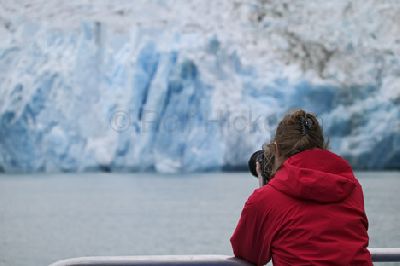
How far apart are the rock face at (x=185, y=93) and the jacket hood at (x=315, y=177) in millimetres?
13013

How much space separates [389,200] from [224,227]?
476 centimetres

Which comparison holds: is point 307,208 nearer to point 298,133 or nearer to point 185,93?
point 298,133

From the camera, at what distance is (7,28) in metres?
17.7

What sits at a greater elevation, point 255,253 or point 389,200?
point 255,253

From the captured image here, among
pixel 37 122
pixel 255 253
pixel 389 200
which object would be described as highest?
pixel 255 253

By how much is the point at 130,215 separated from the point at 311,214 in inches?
512

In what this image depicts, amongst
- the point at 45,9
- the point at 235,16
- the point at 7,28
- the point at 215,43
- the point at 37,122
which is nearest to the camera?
the point at 37,122

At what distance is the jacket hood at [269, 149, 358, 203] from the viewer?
0.81 m

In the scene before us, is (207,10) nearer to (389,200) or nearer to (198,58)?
(198,58)

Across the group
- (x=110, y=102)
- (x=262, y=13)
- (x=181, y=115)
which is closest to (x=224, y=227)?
(x=181, y=115)

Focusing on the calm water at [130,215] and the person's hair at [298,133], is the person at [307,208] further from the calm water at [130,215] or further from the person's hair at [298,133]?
the calm water at [130,215]

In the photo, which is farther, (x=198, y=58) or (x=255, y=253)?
(x=198, y=58)

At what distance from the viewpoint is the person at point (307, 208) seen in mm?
818

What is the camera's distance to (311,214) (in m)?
0.83
